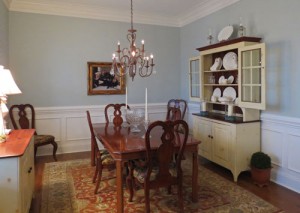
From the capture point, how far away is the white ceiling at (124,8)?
4.34 metres

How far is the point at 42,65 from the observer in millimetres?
4523

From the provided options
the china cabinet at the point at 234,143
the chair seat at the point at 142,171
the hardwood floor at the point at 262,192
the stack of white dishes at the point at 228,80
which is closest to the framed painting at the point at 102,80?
the hardwood floor at the point at 262,192

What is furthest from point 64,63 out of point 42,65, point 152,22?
point 152,22

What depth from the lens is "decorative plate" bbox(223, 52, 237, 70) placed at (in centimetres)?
379

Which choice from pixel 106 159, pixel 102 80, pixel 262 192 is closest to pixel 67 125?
pixel 102 80

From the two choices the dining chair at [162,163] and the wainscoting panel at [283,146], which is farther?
the wainscoting panel at [283,146]

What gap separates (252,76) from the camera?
3273mm

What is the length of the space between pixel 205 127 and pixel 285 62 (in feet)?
4.83

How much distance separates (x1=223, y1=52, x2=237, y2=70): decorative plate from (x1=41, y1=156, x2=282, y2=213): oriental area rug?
1.66 metres

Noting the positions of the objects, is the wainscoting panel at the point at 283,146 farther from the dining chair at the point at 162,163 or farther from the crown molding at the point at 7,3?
the crown molding at the point at 7,3

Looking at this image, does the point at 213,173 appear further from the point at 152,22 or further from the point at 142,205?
the point at 152,22

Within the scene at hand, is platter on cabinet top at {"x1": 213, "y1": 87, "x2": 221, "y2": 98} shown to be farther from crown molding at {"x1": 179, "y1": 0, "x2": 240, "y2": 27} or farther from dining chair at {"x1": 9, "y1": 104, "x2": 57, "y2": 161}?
dining chair at {"x1": 9, "y1": 104, "x2": 57, "y2": 161}

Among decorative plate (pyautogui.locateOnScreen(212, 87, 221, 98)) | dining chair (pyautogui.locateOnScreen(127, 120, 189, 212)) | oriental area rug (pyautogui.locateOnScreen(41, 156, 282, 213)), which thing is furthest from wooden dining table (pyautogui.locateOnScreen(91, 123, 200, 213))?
decorative plate (pyautogui.locateOnScreen(212, 87, 221, 98))

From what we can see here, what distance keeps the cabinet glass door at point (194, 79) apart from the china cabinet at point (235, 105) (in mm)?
259
